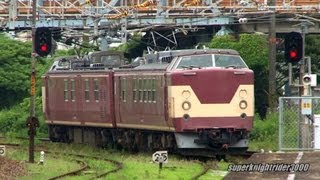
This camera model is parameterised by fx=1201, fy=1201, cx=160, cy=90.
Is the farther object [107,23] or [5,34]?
[5,34]

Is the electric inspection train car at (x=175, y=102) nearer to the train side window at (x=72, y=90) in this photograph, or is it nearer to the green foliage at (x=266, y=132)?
the train side window at (x=72, y=90)

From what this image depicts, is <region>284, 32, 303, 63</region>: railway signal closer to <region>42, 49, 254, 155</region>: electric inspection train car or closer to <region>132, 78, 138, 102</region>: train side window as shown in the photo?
<region>42, 49, 254, 155</region>: electric inspection train car

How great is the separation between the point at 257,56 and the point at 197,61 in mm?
18001

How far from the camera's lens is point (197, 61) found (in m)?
29.9

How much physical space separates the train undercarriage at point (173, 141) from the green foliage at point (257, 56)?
11645 millimetres

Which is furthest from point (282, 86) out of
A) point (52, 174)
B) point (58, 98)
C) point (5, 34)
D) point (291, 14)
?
point (52, 174)

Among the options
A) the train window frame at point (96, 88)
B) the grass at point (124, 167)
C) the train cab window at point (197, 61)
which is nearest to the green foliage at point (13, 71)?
the train window frame at point (96, 88)

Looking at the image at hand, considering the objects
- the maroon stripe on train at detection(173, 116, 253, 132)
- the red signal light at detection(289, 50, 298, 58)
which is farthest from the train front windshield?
the red signal light at detection(289, 50, 298, 58)

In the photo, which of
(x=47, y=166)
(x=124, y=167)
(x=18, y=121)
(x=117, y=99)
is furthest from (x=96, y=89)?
(x=18, y=121)

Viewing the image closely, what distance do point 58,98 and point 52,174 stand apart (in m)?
14.9

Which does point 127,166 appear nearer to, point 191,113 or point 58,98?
point 191,113

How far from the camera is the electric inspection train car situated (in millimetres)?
29391

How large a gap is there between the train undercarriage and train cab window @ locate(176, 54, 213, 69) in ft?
5.62

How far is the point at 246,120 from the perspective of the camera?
97.2 feet
